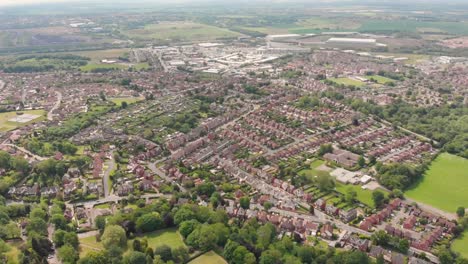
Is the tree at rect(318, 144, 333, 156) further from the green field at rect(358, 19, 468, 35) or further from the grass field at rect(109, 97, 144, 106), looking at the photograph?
the green field at rect(358, 19, 468, 35)

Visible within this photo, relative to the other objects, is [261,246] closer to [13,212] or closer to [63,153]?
[13,212]

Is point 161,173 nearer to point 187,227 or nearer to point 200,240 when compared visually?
point 187,227

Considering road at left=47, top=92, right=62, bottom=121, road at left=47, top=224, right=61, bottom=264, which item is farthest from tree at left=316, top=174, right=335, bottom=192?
road at left=47, top=92, right=62, bottom=121

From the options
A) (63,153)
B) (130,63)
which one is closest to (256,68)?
(130,63)

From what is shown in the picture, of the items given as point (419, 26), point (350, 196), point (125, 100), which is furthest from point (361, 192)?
point (419, 26)

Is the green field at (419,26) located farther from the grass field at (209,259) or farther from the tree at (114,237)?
the tree at (114,237)
